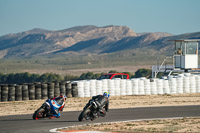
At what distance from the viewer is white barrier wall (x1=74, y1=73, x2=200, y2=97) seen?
29.5m

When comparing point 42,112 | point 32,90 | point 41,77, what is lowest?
point 41,77

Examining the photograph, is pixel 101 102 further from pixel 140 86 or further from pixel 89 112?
pixel 140 86

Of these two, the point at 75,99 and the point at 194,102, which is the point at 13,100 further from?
the point at 194,102

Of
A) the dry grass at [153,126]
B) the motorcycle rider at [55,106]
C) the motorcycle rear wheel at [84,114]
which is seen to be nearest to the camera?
the dry grass at [153,126]

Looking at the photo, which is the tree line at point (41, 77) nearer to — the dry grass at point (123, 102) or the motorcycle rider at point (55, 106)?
the dry grass at point (123, 102)

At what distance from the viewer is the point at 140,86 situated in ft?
99.9

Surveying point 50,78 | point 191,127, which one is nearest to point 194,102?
point 191,127

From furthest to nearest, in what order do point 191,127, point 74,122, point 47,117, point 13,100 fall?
point 13,100 → point 47,117 → point 74,122 → point 191,127

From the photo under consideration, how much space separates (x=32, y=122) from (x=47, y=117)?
142 cm

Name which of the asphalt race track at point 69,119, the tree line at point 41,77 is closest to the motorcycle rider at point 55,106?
the asphalt race track at point 69,119

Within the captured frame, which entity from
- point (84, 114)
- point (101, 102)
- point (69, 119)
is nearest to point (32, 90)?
point (69, 119)

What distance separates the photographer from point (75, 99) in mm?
29047

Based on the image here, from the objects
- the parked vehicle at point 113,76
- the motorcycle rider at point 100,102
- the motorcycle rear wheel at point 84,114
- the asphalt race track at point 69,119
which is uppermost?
the parked vehicle at point 113,76

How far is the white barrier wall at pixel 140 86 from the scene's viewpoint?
29.5 metres
